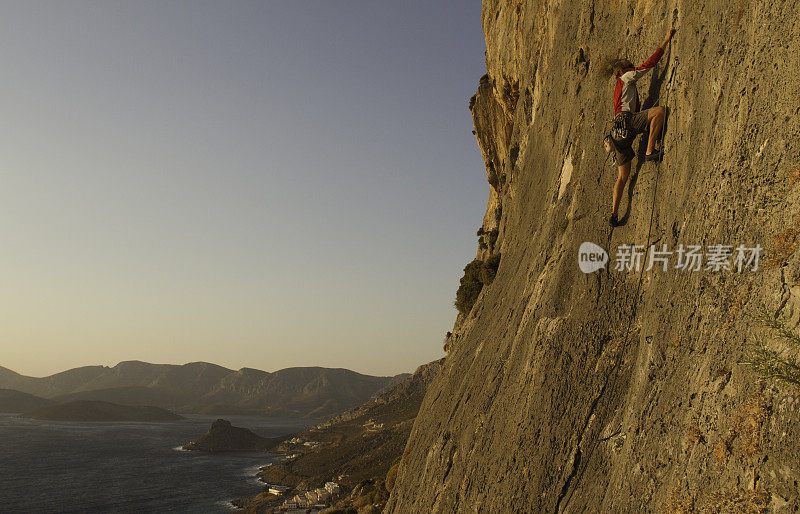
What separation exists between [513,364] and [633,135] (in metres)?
6.76

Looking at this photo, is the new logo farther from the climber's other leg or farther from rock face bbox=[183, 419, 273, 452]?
rock face bbox=[183, 419, 273, 452]

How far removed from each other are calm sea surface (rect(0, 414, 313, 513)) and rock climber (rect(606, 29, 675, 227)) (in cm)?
8293

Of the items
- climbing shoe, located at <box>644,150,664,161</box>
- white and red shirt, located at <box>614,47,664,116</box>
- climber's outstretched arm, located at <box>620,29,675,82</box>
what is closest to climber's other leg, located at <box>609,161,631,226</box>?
climbing shoe, located at <box>644,150,664,161</box>

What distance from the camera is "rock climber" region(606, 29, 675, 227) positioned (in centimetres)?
1047

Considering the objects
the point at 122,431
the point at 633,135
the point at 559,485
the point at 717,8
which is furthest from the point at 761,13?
the point at 122,431

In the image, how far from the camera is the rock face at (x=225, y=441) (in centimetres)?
14736

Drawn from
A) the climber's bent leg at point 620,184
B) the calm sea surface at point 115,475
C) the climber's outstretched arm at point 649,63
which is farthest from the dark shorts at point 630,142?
the calm sea surface at point 115,475

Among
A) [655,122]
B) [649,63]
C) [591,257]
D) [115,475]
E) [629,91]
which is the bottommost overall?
[115,475]

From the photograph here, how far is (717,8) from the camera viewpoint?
929 centimetres

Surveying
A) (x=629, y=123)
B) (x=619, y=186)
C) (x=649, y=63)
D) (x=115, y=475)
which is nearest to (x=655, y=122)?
(x=629, y=123)

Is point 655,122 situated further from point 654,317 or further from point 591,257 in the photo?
point 654,317

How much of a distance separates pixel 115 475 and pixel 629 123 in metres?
123

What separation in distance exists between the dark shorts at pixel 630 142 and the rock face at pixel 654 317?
0.49 meters

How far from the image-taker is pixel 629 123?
429 inches
